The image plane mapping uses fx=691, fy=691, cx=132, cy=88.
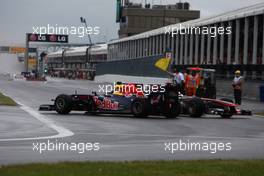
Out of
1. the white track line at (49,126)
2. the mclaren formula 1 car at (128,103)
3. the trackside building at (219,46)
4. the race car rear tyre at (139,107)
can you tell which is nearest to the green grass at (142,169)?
the white track line at (49,126)

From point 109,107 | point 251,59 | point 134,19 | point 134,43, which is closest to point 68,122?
point 109,107

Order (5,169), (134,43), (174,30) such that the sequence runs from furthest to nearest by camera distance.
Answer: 1. (134,43)
2. (174,30)
3. (5,169)

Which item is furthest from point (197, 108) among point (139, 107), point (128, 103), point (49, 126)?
point (49, 126)

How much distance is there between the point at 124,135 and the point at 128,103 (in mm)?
6434

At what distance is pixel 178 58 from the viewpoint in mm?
53812

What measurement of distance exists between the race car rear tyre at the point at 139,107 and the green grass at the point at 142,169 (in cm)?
1107

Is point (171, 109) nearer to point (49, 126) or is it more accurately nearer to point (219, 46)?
point (49, 126)

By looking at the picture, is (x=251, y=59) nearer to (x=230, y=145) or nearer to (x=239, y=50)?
(x=239, y=50)

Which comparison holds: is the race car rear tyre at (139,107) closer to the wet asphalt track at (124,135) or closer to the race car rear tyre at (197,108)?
the wet asphalt track at (124,135)

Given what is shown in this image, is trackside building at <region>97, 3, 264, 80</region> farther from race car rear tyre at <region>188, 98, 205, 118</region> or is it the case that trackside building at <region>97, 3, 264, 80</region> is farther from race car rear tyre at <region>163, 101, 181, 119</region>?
race car rear tyre at <region>163, 101, 181, 119</region>

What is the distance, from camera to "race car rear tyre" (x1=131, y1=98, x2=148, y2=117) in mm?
22016

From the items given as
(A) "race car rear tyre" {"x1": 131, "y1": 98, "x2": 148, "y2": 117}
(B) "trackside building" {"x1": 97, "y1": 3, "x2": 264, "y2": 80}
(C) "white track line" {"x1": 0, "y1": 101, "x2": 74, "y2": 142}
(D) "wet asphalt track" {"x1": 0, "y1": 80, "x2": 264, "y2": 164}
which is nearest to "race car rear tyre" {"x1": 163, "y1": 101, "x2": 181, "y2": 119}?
(D) "wet asphalt track" {"x1": 0, "y1": 80, "x2": 264, "y2": 164}

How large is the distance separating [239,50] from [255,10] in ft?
9.32

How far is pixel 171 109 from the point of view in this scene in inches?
878
